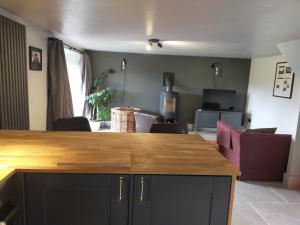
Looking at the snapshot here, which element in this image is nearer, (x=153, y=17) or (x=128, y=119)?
(x=153, y=17)

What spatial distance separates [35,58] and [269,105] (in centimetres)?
474

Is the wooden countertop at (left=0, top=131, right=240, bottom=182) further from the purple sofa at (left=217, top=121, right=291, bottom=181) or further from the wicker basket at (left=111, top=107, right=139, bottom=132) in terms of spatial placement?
the wicker basket at (left=111, top=107, right=139, bottom=132)

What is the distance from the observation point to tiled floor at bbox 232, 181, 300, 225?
2.44m

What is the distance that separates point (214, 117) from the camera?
634cm

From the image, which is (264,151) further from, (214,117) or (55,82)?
(55,82)

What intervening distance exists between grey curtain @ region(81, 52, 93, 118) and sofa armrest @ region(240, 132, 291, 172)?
414 cm

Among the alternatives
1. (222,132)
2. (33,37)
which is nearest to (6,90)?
(33,37)

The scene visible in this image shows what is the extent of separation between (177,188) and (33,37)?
306 cm

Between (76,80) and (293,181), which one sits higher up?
(76,80)

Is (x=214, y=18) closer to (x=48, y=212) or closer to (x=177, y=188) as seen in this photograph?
(x=177, y=188)

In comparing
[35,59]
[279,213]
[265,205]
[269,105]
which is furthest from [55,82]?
[269,105]

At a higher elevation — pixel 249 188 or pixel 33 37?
pixel 33 37

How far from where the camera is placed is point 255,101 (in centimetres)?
620

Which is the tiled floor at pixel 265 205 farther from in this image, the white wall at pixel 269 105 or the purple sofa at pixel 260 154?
the white wall at pixel 269 105
